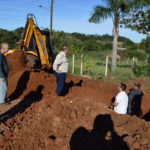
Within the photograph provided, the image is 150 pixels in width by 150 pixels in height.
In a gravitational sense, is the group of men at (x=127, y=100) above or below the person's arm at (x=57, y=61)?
below

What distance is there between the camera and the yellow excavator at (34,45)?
14242 millimetres


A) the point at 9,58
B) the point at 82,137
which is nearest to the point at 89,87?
the point at 9,58

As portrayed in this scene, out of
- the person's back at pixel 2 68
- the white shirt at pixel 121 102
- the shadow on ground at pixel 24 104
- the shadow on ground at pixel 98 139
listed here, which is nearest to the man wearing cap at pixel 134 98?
the white shirt at pixel 121 102

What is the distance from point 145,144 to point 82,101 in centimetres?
264

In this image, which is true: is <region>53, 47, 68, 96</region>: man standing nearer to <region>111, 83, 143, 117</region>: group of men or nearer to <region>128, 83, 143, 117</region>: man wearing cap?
<region>111, 83, 143, 117</region>: group of men

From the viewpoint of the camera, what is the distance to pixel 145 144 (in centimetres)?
517

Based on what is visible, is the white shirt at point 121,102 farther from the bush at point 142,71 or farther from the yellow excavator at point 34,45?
the bush at point 142,71

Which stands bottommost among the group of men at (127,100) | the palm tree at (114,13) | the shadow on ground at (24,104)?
the shadow on ground at (24,104)

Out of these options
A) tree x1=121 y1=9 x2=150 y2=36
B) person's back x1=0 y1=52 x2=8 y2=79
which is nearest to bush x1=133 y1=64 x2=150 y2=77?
tree x1=121 y1=9 x2=150 y2=36

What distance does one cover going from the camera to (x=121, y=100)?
725cm

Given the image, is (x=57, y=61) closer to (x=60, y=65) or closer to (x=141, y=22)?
(x=60, y=65)

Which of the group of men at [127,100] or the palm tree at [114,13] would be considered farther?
Answer: the palm tree at [114,13]

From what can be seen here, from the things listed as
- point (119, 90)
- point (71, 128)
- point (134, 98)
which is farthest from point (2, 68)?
point (134, 98)

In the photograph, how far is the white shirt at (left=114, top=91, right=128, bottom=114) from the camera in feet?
23.8
